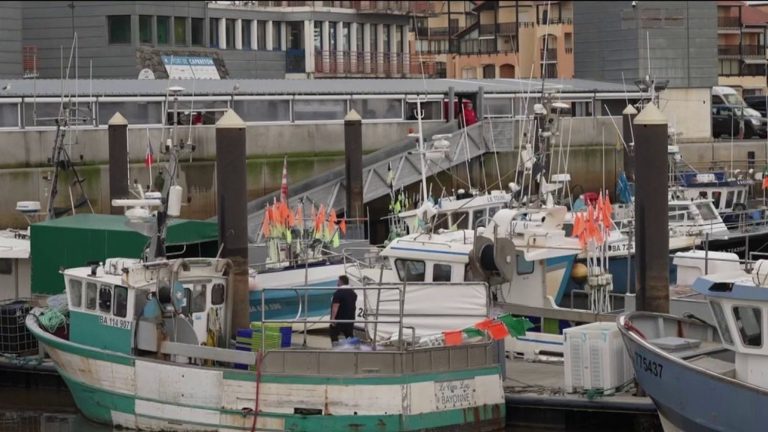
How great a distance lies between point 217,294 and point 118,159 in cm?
934

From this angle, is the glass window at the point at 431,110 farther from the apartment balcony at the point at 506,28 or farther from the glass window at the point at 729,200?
the apartment balcony at the point at 506,28

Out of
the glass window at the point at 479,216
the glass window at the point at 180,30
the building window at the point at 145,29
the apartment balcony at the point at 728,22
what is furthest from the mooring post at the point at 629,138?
the apartment balcony at the point at 728,22

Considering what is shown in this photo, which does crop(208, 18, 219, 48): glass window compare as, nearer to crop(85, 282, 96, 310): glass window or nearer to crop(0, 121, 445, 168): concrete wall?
crop(0, 121, 445, 168): concrete wall

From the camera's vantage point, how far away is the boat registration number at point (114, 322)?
19.4 meters

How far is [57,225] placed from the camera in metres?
22.6

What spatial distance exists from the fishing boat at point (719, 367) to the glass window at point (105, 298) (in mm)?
6215

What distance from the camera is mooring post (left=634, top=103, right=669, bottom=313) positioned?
18.8 meters

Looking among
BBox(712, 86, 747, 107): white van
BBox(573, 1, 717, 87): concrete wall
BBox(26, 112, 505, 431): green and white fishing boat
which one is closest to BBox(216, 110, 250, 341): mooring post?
BBox(26, 112, 505, 431): green and white fishing boat

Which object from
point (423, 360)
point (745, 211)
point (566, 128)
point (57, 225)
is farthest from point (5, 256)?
point (566, 128)

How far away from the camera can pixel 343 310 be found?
18969mm

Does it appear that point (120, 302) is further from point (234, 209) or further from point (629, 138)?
point (629, 138)

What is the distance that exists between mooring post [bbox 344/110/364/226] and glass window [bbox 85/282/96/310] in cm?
1157

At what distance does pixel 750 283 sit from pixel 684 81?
29165 mm

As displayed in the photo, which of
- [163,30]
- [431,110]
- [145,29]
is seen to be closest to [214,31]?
[163,30]
